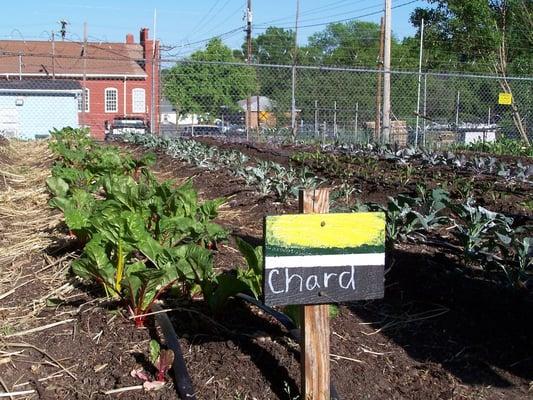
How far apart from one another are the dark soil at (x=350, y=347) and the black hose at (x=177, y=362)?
0.25 ft

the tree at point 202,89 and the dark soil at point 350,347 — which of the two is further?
the tree at point 202,89

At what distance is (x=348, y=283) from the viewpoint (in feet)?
8.75

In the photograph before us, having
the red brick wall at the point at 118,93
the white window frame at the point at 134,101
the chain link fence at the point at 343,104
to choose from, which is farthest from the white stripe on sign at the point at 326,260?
the white window frame at the point at 134,101

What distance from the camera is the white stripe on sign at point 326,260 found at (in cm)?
260

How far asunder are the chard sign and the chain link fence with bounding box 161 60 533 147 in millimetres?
16672

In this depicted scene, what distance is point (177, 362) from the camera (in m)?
3.03

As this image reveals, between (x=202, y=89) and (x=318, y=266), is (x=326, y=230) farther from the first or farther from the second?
(x=202, y=89)

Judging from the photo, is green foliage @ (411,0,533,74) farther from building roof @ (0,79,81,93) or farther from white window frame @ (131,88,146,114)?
white window frame @ (131,88,146,114)

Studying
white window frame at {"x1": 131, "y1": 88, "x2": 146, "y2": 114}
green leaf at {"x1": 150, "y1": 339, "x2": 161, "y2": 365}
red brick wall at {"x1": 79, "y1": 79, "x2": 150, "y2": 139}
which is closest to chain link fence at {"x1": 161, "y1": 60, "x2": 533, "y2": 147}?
red brick wall at {"x1": 79, "y1": 79, "x2": 150, "y2": 139}

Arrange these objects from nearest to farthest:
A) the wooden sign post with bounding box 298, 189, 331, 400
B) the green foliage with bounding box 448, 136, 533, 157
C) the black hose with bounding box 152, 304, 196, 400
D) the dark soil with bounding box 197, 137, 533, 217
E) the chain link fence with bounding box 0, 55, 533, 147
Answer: the wooden sign post with bounding box 298, 189, 331, 400, the black hose with bounding box 152, 304, 196, 400, the dark soil with bounding box 197, 137, 533, 217, the green foliage with bounding box 448, 136, 533, 157, the chain link fence with bounding box 0, 55, 533, 147

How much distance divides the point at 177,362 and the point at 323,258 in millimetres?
834

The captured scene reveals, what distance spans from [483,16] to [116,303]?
765 inches

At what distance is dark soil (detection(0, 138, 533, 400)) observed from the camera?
306cm

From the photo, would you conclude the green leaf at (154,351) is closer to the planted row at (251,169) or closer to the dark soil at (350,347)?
the dark soil at (350,347)
